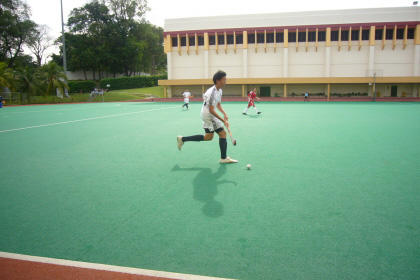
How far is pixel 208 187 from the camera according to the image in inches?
204

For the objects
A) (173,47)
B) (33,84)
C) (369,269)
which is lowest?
(369,269)

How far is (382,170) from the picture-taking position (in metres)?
6.07

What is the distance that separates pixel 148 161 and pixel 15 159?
3.39 m

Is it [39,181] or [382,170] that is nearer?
[39,181]

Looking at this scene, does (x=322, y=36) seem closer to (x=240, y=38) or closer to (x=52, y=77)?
(x=240, y=38)

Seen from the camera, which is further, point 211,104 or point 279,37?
point 279,37

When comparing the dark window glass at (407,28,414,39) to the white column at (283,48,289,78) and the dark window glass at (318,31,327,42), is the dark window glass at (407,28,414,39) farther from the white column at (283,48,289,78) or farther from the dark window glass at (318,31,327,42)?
the white column at (283,48,289,78)

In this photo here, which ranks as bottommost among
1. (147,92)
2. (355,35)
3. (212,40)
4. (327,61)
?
(147,92)

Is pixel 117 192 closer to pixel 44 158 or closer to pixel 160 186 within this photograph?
pixel 160 186

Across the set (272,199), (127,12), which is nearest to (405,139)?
(272,199)

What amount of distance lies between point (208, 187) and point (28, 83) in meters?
42.9

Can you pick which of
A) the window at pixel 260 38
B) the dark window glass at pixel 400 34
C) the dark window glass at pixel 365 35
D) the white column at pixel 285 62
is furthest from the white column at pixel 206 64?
the dark window glass at pixel 400 34

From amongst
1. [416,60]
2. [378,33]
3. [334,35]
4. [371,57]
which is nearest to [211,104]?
[334,35]

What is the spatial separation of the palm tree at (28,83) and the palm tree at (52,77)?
91cm
